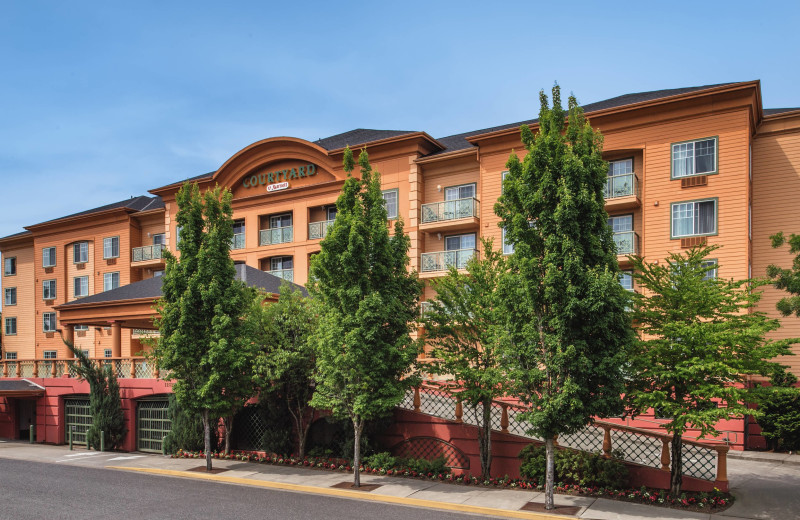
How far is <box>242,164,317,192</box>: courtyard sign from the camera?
34938 millimetres

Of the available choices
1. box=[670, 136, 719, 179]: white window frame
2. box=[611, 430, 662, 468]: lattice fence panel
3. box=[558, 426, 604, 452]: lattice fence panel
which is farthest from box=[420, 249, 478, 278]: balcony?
box=[611, 430, 662, 468]: lattice fence panel

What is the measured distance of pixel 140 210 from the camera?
43.8 meters

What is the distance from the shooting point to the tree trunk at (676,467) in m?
13.8

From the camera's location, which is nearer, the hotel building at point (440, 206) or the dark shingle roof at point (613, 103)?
the hotel building at point (440, 206)

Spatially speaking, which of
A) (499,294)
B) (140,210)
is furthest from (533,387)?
(140,210)

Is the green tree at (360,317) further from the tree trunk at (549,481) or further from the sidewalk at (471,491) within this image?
the tree trunk at (549,481)

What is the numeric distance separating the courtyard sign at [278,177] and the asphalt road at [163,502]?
812 inches

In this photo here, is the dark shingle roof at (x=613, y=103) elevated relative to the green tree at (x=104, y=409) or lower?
elevated

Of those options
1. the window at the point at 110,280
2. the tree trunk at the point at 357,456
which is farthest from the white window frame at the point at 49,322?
the tree trunk at the point at 357,456

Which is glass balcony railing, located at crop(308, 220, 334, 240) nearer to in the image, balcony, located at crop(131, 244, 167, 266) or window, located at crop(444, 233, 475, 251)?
window, located at crop(444, 233, 475, 251)

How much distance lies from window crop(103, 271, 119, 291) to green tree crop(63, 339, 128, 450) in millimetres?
19380

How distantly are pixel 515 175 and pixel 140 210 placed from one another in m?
36.7

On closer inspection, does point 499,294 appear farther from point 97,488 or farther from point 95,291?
point 95,291

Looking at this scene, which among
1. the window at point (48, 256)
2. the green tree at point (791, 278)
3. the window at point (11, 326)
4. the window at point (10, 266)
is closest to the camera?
the green tree at point (791, 278)
